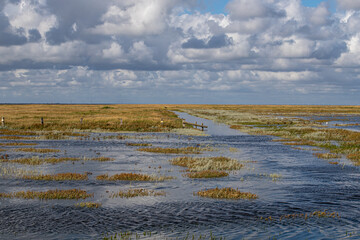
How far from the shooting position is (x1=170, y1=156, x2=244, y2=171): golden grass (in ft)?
91.1

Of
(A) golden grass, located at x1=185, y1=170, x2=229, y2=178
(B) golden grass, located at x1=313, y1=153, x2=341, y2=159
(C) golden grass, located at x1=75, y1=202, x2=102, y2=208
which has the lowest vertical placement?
(B) golden grass, located at x1=313, y1=153, x2=341, y2=159

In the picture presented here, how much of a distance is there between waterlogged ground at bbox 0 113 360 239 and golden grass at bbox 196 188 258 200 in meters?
0.60

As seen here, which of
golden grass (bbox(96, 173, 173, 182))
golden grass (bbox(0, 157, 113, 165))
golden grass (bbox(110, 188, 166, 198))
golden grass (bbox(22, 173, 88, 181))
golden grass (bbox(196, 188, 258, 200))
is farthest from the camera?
golden grass (bbox(0, 157, 113, 165))

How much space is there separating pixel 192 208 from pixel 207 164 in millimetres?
11100

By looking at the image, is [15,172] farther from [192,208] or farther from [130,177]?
[192,208]

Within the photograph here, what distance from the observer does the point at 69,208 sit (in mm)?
16672

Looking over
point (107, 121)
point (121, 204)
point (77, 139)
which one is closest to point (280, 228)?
point (121, 204)

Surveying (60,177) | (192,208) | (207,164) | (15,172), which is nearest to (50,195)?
(60,177)

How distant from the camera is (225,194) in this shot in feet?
63.8

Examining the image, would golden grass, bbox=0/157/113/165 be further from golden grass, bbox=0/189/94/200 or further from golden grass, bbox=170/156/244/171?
golden grass, bbox=0/189/94/200

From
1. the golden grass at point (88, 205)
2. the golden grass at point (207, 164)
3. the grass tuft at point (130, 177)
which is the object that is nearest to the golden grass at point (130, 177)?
the grass tuft at point (130, 177)

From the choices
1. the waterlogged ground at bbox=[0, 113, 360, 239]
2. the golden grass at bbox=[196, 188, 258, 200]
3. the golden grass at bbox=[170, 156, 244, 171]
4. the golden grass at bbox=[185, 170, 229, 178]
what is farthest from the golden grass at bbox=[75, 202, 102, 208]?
the golden grass at bbox=[170, 156, 244, 171]

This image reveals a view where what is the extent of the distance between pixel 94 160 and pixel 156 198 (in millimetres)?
13547

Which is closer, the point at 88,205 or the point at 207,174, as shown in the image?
the point at 88,205
